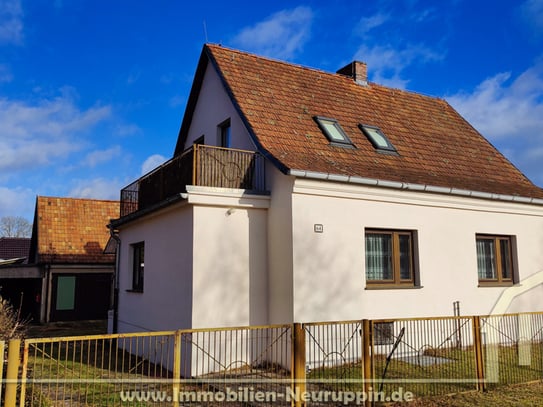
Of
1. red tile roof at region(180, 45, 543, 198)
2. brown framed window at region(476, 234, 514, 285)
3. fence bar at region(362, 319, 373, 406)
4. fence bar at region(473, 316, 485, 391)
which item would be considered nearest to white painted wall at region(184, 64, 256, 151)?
red tile roof at region(180, 45, 543, 198)

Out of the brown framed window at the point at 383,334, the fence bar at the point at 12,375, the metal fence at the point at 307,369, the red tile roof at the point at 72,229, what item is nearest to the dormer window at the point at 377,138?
the brown framed window at the point at 383,334

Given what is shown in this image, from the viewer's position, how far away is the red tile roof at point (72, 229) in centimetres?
2078

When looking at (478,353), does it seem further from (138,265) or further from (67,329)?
(67,329)

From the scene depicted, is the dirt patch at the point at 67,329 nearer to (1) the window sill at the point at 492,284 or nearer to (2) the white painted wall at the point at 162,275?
(2) the white painted wall at the point at 162,275

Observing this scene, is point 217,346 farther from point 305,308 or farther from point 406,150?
point 406,150

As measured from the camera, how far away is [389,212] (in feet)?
34.4

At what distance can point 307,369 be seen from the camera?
8.74m

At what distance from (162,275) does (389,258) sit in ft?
16.3

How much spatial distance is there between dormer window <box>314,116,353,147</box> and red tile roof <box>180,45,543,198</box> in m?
0.17

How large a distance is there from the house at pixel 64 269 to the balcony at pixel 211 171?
1111 centimetres

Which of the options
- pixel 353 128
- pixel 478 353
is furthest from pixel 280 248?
pixel 353 128

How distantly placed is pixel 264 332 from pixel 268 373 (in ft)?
2.38

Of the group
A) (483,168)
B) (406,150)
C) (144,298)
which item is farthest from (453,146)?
(144,298)

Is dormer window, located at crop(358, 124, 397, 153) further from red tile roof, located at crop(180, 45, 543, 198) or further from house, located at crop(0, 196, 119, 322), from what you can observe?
house, located at crop(0, 196, 119, 322)
